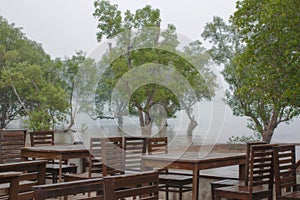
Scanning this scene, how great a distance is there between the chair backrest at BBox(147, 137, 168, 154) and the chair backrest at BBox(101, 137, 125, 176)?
0.29 meters

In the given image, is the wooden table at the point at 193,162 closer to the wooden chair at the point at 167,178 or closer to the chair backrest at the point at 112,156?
the wooden chair at the point at 167,178

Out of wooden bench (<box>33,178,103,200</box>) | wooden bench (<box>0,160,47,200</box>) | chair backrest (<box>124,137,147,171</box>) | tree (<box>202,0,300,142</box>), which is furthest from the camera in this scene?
tree (<box>202,0,300,142</box>)

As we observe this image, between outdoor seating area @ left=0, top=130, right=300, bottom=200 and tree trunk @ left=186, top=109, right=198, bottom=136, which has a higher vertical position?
tree trunk @ left=186, top=109, right=198, bottom=136

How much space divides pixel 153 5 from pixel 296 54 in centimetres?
374

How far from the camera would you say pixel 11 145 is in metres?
5.62

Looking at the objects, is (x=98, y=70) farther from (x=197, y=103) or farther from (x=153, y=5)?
(x=153, y=5)

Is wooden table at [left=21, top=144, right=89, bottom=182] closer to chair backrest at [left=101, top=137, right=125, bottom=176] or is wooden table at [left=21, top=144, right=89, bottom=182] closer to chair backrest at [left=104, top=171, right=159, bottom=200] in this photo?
chair backrest at [left=101, top=137, right=125, bottom=176]

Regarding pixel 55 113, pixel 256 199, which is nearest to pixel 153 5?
pixel 55 113

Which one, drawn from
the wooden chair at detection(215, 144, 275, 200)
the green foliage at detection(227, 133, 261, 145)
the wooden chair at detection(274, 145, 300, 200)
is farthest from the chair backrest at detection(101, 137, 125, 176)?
Answer: the green foliage at detection(227, 133, 261, 145)

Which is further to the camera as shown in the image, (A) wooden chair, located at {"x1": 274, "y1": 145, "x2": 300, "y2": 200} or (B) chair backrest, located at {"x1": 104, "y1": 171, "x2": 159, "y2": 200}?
(A) wooden chair, located at {"x1": 274, "y1": 145, "x2": 300, "y2": 200}

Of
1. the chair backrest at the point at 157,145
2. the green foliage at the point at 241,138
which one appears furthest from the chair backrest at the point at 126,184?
the green foliage at the point at 241,138

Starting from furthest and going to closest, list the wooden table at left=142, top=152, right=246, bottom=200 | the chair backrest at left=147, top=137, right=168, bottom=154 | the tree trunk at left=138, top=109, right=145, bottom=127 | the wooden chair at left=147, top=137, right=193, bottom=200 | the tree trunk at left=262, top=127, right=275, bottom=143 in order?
the tree trunk at left=262, top=127, right=275, bottom=143
the tree trunk at left=138, top=109, right=145, bottom=127
the chair backrest at left=147, top=137, right=168, bottom=154
the wooden chair at left=147, top=137, right=193, bottom=200
the wooden table at left=142, top=152, right=246, bottom=200

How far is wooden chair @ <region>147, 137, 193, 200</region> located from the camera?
4574 mm

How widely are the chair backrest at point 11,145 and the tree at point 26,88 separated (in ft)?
13.3
